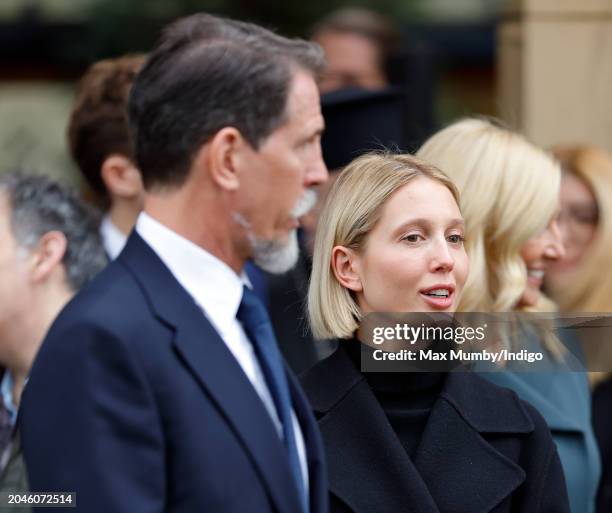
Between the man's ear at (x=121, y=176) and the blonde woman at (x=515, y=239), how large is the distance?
1198mm

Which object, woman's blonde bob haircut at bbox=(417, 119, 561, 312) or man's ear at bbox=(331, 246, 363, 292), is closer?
man's ear at bbox=(331, 246, 363, 292)

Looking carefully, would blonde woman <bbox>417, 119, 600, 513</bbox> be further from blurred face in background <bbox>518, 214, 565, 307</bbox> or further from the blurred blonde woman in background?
the blurred blonde woman in background

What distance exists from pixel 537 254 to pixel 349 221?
0.72 metres

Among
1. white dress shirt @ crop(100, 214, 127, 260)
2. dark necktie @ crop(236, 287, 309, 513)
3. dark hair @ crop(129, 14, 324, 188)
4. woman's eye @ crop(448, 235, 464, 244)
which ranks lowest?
white dress shirt @ crop(100, 214, 127, 260)

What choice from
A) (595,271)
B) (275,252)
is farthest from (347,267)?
(595,271)

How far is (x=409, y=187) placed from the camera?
245 cm

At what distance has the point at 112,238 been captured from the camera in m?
3.83

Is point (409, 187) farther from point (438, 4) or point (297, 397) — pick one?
point (438, 4)

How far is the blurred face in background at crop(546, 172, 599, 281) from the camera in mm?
4246

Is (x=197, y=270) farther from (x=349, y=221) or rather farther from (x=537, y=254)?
(x=537, y=254)

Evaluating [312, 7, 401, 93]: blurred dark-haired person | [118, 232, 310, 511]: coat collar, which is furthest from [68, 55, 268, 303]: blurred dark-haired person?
[312, 7, 401, 93]: blurred dark-haired person

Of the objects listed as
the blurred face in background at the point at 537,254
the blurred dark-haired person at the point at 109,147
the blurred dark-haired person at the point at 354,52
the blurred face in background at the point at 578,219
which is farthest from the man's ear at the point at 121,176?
the blurred dark-haired person at the point at 354,52

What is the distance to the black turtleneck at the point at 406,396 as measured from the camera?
101 inches

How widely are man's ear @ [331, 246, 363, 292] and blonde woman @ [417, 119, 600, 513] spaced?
1.46 feet
